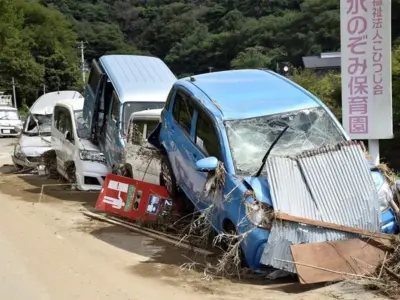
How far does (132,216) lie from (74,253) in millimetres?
1677

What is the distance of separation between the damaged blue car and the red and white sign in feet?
0.79

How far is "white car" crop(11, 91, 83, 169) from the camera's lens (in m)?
15.6

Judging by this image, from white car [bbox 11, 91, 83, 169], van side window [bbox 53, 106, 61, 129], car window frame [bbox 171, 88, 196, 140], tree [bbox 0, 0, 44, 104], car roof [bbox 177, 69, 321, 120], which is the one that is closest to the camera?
car roof [bbox 177, 69, 321, 120]

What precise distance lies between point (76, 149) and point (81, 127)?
966mm

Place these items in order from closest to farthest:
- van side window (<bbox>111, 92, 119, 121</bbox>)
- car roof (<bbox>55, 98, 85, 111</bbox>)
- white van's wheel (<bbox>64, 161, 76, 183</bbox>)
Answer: van side window (<bbox>111, 92, 119, 121</bbox>)
white van's wheel (<bbox>64, 161, 76, 183</bbox>)
car roof (<bbox>55, 98, 85, 111</bbox>)

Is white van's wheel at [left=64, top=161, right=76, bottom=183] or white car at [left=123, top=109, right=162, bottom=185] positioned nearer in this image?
white car at [left=123, top=109, right=162, bottom=185]

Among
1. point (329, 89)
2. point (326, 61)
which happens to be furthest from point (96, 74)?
point (326, 61)

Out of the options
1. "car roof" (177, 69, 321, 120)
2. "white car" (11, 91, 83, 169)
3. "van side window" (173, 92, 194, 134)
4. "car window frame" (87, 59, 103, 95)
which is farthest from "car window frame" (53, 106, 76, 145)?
"car roof" (177, 69, 321, 120)

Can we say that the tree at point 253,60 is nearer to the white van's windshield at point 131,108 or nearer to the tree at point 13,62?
the tree at point 13,62

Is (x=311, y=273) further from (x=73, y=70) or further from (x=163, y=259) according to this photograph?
(x=73, y=70)

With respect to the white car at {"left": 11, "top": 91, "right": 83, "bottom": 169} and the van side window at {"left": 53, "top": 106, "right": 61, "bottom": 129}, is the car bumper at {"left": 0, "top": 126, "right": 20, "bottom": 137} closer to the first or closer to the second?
the white car at {"left": 11, "top": 91, "right": 83, "bottom": 169}

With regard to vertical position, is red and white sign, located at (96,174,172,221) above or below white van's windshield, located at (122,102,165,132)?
below

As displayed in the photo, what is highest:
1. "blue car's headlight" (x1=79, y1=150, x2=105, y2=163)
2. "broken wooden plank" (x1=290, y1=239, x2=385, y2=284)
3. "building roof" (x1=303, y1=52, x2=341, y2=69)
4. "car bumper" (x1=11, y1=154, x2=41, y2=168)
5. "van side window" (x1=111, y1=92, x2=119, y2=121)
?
"building roof" (x1=303, y1=52, x2=341, y2=69)

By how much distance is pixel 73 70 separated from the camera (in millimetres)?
71750
